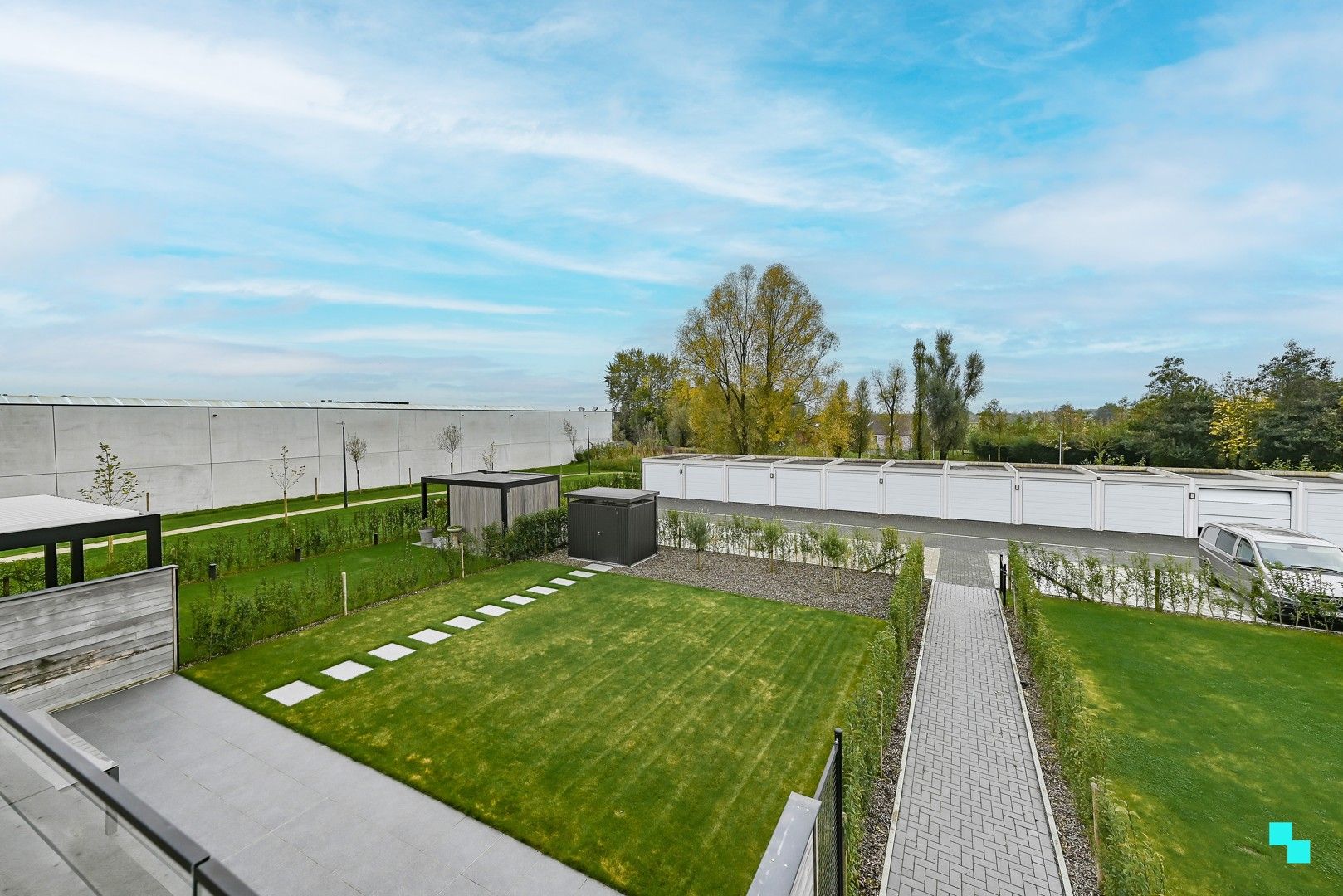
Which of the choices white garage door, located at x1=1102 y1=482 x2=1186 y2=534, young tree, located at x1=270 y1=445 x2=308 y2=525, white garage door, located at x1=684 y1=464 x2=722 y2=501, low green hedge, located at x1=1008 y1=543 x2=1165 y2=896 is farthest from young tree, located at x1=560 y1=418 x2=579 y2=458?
low green hedge, located at x1=1008 y1=543 x2=1165 y2=896

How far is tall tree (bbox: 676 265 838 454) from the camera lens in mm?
30406

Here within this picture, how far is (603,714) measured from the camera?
6.66 metres

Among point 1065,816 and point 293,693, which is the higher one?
point 293,693

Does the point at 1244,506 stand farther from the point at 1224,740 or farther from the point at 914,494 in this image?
the point at 1224,740

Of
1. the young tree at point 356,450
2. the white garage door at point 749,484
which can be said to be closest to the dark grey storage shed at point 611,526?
the white garage door at point 749,484

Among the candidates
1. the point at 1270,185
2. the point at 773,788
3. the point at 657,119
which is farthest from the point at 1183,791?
the point at 1270,185

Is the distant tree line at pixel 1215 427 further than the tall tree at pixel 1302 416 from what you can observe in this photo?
Yes

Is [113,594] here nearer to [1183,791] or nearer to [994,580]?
[1183,791]

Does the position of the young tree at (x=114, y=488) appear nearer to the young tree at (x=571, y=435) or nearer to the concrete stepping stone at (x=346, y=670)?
the concrete stepping stone at (x=346, y=670)

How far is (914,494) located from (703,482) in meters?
8.32

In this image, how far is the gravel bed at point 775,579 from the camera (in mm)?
11148

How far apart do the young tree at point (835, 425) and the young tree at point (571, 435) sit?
61.4ft

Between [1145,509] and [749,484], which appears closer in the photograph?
[1145,509]

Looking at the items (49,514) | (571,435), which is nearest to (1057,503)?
(49,514)
